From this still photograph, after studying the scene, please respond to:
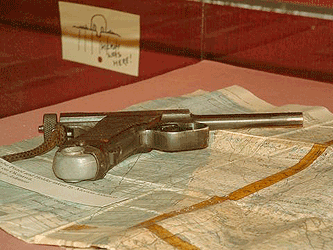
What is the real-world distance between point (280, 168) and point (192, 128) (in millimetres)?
118

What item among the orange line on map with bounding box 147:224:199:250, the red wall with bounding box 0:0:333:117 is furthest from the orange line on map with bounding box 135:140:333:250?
the red wall with bounding box 0:0:333:117

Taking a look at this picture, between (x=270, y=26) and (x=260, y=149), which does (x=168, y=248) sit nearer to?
(x=260, y=149)

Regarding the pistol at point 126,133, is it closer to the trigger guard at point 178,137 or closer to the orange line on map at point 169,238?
the trigger guard at point 178,137

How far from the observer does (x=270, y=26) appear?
1.30 metres

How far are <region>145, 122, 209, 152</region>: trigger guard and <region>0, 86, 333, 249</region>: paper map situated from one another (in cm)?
2

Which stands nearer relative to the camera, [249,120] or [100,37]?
[249,120]

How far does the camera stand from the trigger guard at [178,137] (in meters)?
0.84

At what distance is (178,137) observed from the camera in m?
0.84

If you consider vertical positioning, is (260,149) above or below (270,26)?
below

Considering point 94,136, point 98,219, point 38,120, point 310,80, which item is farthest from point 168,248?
point 310,80

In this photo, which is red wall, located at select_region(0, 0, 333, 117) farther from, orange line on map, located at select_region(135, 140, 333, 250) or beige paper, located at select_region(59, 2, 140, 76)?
orange line on map, located at select_region(135, 140, 333, 250)

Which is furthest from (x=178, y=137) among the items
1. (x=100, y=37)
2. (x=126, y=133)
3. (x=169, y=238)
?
(x=100, y=37)

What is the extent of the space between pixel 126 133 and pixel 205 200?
0.47 ft

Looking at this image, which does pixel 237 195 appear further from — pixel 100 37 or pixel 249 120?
pixel 100 37
